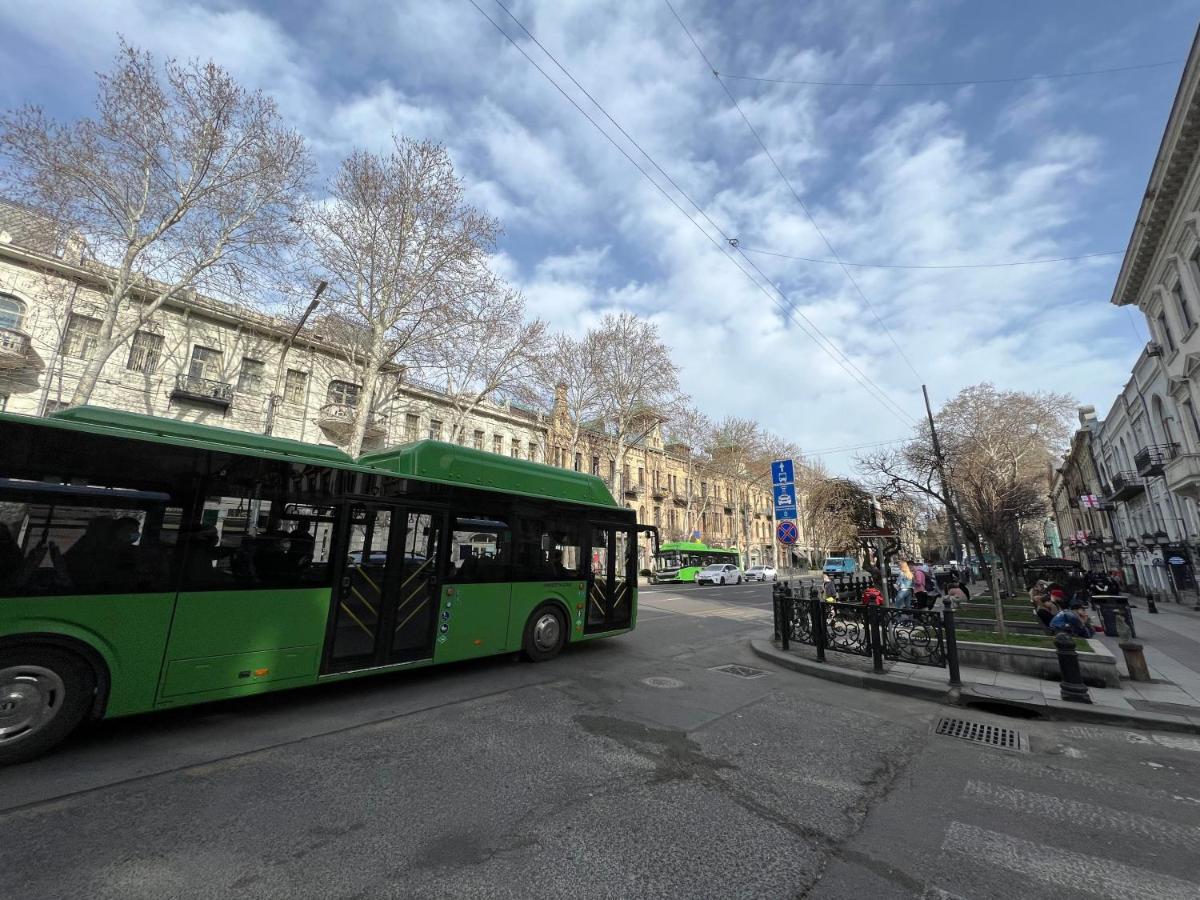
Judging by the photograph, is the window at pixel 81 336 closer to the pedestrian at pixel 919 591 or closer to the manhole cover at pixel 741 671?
the manhole cover at pixel 741 671

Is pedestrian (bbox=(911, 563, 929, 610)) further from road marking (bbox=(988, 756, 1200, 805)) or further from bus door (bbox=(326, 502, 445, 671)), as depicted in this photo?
bus door (bbox=(326, 502, 445, 671))

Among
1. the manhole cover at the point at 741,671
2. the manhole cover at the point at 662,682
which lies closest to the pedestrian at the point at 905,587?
the manhole cover at the point at 741,671

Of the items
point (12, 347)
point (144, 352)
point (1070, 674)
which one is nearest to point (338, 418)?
point (144, 352)

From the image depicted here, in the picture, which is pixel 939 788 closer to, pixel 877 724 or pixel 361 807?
pixel 877 724

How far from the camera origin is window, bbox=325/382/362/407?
26000 millimetres

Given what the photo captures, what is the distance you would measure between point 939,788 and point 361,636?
6.32 meters

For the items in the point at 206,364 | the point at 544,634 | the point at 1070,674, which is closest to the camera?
the point at 1070,674

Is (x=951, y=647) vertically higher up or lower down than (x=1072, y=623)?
lower down

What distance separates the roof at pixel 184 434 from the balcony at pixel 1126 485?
35533mm

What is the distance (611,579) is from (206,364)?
22.5 m

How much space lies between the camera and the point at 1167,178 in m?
15.8

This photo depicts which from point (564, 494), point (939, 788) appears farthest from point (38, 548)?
point (939, 788)

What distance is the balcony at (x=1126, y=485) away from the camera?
25.0 metres

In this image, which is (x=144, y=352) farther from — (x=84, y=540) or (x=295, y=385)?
(x=84, y=540)
